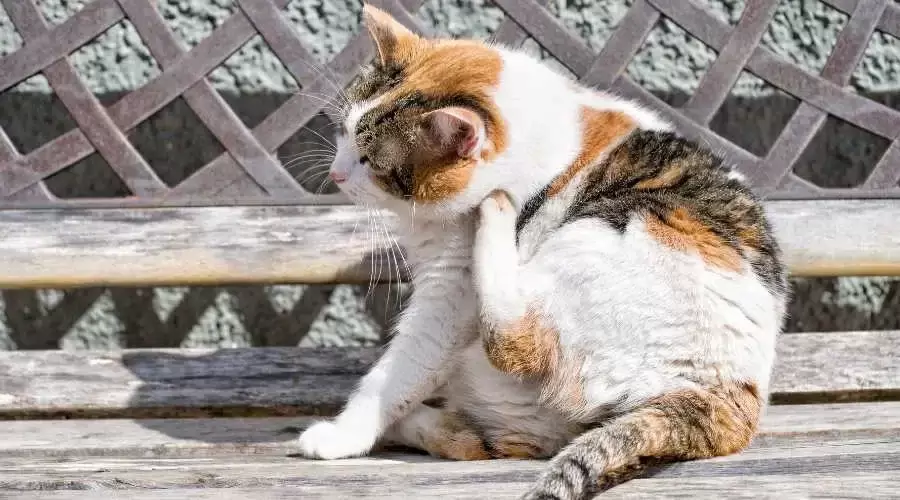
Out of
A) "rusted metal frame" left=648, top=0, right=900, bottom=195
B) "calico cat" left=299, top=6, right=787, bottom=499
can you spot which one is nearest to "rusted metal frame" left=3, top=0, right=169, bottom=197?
"calico cat" left=299, top=6, right=787, bottom=499

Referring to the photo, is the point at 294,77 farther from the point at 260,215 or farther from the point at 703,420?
the point at 703,420

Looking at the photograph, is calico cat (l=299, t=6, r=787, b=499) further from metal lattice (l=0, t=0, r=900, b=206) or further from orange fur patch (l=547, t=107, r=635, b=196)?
metal lattice (l=0, t=0, r=900, b=206)

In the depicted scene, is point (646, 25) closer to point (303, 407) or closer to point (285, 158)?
point (285, 158)

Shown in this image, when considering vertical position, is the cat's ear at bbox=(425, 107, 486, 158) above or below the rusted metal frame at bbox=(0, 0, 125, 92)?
above

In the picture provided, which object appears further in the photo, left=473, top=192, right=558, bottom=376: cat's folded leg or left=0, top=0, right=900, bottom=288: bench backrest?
left=0, top=0, right=900, bottom=288: bench backrest

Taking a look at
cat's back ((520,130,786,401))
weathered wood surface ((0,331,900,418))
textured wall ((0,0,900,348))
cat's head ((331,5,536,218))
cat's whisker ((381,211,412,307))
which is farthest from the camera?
textured wall ((0,0,900,348))

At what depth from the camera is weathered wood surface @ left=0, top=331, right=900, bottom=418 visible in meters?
2.02

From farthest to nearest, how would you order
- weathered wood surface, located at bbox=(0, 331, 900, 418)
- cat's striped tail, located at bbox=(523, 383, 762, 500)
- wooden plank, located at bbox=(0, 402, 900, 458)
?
1. weathered wood surface, located at bbox=(0, 331, 900, 418)
2. wooden plank, located at bbox=(0, 402, 900, 458)
3. cat's striped tail, located at bbox=(523, 383, 762, 500)

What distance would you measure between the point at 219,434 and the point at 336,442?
357 mm

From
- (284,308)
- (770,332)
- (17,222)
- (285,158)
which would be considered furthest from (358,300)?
(770,332)

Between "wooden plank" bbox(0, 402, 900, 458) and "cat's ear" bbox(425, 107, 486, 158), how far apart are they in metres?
0.63

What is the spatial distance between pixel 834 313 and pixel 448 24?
51.9 inches

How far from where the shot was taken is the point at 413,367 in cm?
158

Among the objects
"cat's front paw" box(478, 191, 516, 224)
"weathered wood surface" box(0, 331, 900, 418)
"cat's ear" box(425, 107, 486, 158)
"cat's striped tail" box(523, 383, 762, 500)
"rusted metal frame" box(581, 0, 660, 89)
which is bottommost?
"weathered wood surface" box(0, 331, 900, 418)
